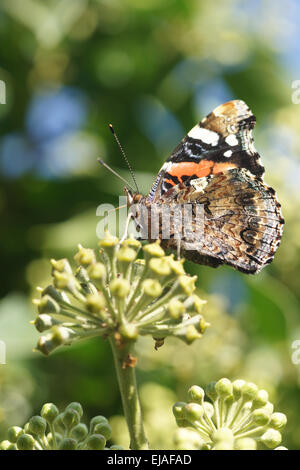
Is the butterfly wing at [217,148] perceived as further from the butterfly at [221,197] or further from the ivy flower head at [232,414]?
the ivy flower head at [232,414]

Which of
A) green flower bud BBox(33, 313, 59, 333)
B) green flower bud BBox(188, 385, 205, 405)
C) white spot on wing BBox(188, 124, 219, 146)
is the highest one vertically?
white spot on wing BBox(188, 124, 219, 146)

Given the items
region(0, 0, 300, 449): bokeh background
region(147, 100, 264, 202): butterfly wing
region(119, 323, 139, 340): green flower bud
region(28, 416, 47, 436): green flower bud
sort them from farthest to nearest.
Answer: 1. region(0, 0, 300, 449): bokeh background
2. region(147, 100, 264, 202): butterfly wing
3. region(28, 416, 47, 436): green flower bud
4. region(119, 323, 139, 340): green flower bud

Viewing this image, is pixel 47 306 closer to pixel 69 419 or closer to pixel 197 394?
pixel 69 419

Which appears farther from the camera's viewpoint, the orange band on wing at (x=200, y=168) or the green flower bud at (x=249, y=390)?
the orange band on wing at (x=200, y=168)

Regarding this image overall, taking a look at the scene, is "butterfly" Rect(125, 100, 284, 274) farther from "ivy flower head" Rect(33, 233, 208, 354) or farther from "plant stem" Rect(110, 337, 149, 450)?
"plant stem" Rect(110, 337, 149, 450)

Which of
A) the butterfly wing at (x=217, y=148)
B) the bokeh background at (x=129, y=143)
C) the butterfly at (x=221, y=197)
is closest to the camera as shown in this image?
the butterfly at (x=221, y=197)

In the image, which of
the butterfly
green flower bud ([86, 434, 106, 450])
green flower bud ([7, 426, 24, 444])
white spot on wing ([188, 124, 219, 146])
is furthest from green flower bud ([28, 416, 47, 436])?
white spot on wing ([188, 124, 219, 146])

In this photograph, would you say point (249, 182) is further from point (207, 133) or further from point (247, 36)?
point (247, 36)

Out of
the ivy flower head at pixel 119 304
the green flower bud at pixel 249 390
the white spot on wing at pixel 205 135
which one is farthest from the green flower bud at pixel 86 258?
the white spot on wing at pixel 205 135
